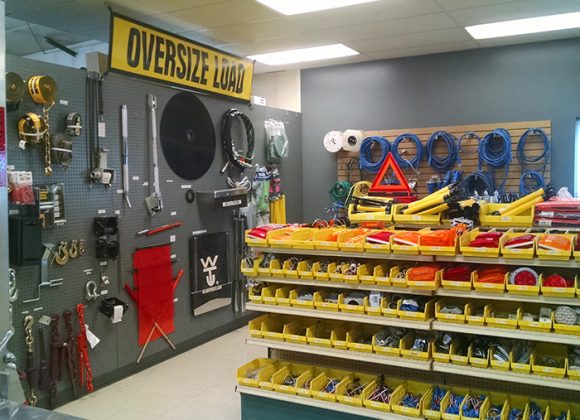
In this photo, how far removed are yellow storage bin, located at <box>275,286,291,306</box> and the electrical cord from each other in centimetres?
251

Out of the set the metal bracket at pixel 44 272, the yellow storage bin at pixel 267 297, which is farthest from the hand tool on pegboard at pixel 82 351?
the yellow storage bin at pixel 267 297

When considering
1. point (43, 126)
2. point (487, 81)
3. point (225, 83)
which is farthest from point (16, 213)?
point (487, 81)

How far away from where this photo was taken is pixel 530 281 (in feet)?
10.4

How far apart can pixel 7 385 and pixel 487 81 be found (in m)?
6.42

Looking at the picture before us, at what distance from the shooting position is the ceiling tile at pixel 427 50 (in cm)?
660

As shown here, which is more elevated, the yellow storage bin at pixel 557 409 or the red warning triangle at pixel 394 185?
the red warning triangle at pixel 394 185

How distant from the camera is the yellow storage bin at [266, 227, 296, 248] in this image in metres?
3.80

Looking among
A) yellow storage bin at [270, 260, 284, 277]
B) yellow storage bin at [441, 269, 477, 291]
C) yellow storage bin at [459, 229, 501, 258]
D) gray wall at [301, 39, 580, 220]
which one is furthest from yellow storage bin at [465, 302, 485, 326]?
gray wall at [301, 39, 580, 220]

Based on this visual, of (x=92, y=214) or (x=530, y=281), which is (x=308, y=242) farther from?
(x=92, y=214)

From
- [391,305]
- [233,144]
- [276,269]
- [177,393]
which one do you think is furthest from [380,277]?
[233,144]

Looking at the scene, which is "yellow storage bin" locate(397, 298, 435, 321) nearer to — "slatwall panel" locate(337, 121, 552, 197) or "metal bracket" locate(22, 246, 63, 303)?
"metal bracket" locate(22, 246, 63, 303)

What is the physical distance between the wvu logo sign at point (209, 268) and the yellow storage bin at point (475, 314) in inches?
122

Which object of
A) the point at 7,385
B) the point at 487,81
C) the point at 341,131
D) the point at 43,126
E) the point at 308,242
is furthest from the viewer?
the point at 341,131

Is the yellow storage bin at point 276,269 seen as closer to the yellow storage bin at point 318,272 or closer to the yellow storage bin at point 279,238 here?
the yellow storage bin at point 279,238
